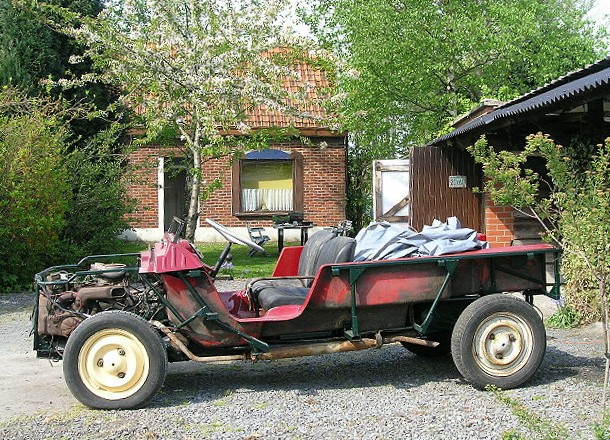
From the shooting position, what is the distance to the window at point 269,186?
21.0m

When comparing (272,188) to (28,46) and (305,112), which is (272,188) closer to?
(305,112)

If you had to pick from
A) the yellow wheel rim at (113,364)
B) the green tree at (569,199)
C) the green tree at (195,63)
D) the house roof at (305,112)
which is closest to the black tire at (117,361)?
the yellow wheel rim at (113,364)

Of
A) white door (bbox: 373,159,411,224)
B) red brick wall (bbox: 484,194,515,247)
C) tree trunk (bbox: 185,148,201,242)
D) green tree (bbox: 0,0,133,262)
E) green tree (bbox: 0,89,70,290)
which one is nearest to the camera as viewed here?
green tree (bbox: 0,89,70,290)

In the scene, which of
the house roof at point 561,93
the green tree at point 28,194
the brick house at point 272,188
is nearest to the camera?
the house roof at point 561,93

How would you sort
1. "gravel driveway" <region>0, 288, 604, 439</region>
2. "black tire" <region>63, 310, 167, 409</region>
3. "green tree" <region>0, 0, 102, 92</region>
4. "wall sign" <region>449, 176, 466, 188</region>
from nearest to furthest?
"gravel driveway" <region>0, 288, 604, 439</region> < "black tire" <region>63, 310, 167, 409</region> < "wall sign" <region>449, 176, 466, 188</region> < "green tree" <region>0, 0, 102, 92</region>

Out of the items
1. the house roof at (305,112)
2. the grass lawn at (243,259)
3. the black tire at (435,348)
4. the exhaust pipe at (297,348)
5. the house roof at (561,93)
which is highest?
the house roof at (305,112)

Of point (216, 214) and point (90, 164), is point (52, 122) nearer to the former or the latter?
point (90, 164)

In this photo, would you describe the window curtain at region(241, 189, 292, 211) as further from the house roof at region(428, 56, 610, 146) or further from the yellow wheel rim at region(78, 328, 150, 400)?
the yellow wheel rim at region(78, 328, 150, 400)

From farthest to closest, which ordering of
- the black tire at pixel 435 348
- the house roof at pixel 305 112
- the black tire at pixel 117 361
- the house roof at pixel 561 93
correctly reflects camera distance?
1. the house roof at pixel 305 112
2. the house roof at pixel 561 93
3. the black tire at pixel 435 348
4. the black tire at pixel 117 361

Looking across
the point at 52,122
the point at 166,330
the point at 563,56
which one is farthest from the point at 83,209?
the point at 563,56

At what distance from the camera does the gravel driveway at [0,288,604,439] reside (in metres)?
5.04

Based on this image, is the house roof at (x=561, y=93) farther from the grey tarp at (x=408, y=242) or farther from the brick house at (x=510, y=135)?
the grey tarp at (x=408, y=242)

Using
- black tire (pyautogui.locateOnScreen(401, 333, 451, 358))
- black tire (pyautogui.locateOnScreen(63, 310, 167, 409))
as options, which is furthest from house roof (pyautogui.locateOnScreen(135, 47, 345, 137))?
black tire (pyautogui.locateOnScreen(63, 310, 167, 409))

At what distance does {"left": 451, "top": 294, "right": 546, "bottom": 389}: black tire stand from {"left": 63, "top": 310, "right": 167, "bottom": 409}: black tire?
224 cm
